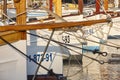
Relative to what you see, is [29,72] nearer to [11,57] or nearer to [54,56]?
[54,56]

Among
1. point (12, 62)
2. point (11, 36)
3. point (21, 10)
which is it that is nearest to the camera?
point (11, 36)

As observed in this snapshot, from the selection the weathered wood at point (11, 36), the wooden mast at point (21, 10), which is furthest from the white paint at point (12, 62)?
the wooden mast at point (21, 10)

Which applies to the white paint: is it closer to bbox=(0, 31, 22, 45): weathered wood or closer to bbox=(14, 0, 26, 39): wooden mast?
bbox=(0, 31, 22, 45): weathered wood

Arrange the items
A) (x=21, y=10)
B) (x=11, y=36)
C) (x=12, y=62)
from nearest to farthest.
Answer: (x=11, y=36)
(x=12, y=62)
(x=21, y=10)

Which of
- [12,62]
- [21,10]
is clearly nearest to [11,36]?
[12,62]

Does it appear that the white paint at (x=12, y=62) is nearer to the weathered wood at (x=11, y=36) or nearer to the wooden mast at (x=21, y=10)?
the weathered wood at (x=11, y=36)

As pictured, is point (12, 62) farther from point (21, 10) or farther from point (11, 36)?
point (21, 10)

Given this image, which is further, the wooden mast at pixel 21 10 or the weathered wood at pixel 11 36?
the wooden mast at pixel 21 10

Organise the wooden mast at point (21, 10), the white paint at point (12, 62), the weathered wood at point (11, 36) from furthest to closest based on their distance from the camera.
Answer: the wooden mast at point (21, 10) → the white paint at point (12, 62) → the weathered wood at point (11, 36)

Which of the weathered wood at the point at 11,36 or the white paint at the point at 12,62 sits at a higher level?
the weathered wood at the point at 11,36

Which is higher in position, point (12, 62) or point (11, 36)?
point (11, 36)

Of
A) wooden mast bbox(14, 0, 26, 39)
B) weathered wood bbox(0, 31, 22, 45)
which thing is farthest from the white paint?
wooden mast bbox(14, 0, 26, 39)

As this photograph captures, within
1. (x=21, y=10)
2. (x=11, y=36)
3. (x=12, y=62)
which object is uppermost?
(x=21, y=10)

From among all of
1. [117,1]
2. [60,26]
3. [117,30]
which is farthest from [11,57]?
[117,1]
